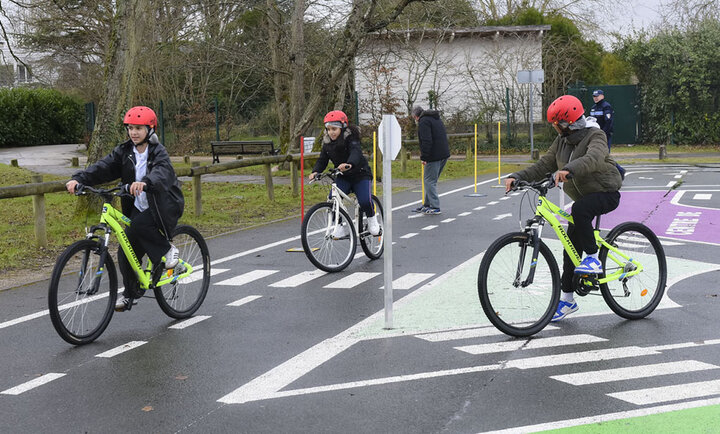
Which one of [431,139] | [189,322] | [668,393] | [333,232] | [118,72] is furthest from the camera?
[431,139]

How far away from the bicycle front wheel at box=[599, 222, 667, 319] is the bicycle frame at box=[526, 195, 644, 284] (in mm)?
11

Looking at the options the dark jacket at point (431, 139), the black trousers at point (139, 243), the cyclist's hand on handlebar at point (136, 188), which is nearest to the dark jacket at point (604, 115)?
the dark jacket at point (431, 139)

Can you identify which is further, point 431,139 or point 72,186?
point 431,139

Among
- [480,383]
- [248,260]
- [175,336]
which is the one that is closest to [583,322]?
[480,383]

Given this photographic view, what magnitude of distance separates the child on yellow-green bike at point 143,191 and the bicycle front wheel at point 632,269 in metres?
3.48

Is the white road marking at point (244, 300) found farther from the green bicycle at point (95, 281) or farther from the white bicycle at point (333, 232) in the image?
the white bicycle at point (333, 232)

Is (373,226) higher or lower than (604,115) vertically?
lower

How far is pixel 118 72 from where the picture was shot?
14.4 m

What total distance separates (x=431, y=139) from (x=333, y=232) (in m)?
6.01

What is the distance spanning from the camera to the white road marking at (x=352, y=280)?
912cm

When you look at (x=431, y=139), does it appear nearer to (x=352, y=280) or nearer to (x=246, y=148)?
(x=352, y=280)

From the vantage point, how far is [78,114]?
145ft

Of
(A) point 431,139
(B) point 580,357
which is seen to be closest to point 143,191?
(B) point 580,357

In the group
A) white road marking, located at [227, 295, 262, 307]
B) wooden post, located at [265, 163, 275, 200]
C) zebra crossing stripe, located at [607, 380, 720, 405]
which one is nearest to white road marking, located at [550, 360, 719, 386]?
zebra crossing stripe, located at [607, 380, 720, 405]
